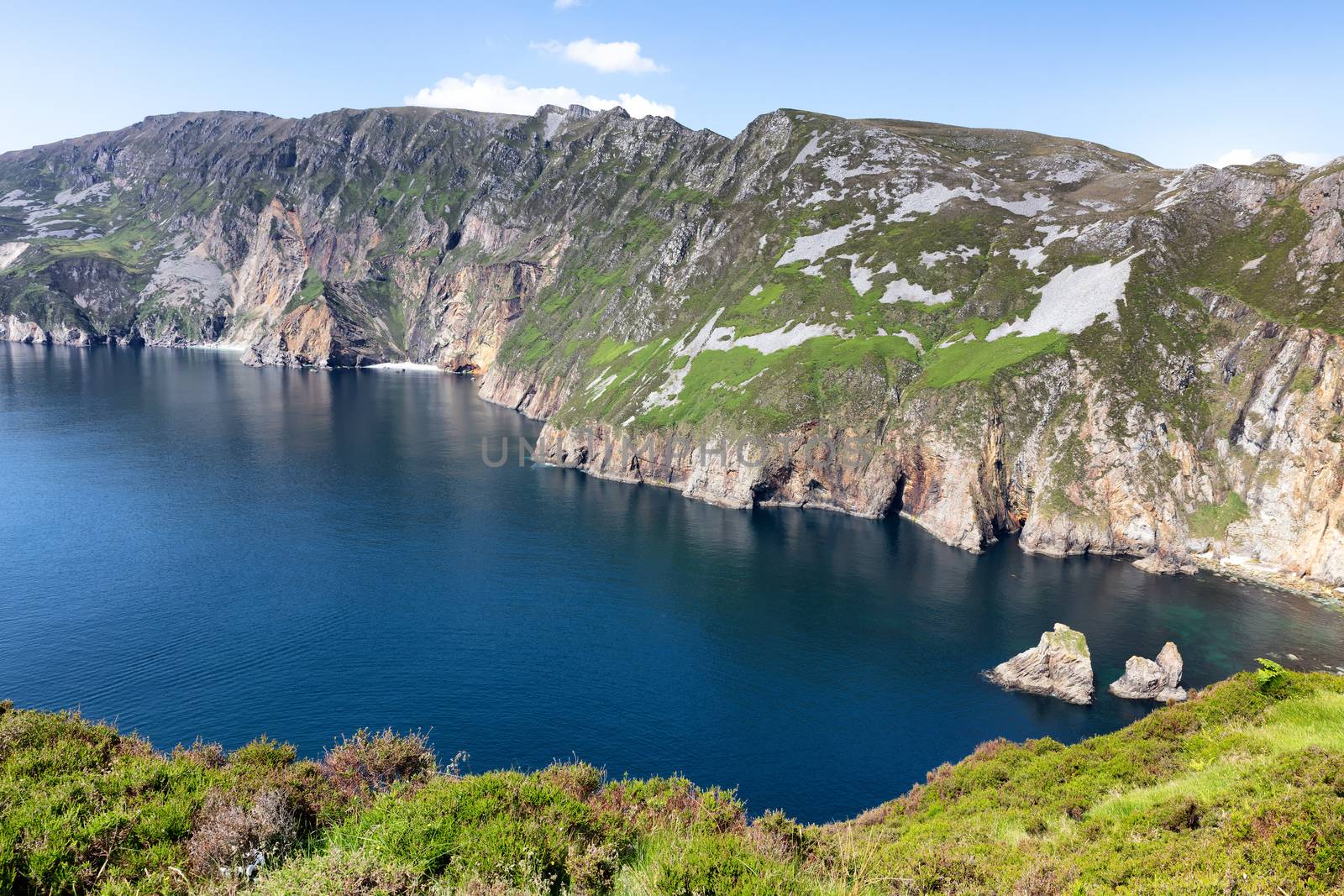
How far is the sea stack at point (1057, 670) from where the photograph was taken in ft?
218

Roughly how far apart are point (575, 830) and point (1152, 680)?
67928 millimetres

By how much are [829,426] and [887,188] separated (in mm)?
87546

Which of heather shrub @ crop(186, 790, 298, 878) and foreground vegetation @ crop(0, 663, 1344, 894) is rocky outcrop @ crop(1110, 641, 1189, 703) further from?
heather shrub @ crop(186, 790, 298, 878)

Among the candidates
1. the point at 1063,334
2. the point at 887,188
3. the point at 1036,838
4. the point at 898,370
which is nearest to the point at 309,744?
the point at 1036,838

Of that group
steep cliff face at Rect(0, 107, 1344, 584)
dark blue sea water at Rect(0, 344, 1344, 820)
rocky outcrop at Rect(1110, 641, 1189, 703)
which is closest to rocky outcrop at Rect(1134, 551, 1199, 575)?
steep cliff face at Rect(0, 107, 1344, 584)

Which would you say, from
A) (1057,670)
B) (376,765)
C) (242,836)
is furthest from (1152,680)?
(242,836)

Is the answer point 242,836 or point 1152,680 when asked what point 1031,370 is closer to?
point 1152,680

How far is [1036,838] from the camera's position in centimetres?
2533

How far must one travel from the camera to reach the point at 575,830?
20141 millimetres

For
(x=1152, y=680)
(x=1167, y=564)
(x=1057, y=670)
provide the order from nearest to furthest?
(x=1152, y=680) < (x=1057, y=670) < (x=1167, y=564)

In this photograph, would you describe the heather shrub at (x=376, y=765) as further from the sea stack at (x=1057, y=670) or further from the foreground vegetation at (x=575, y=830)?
the sea stack at (x=1057, y=670)

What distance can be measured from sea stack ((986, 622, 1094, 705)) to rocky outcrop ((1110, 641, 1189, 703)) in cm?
316

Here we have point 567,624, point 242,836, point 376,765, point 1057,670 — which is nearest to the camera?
point 242,836

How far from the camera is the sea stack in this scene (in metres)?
66.4
